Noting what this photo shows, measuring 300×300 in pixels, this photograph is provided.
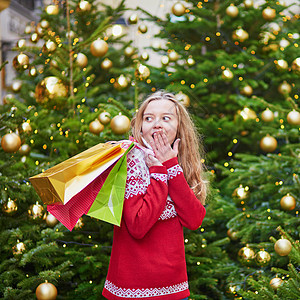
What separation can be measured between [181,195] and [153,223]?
174mm

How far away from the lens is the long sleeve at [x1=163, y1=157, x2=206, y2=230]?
1.68m

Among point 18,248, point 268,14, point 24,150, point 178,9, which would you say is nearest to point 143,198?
point 18,248

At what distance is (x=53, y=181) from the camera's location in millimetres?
1516

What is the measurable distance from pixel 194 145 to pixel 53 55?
193cm

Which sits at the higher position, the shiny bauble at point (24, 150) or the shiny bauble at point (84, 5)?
the shiny bauble at point (84, 5)

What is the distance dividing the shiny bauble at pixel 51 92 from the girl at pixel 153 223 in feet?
4.87

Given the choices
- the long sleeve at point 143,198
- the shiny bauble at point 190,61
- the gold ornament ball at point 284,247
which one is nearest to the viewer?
the long sleeve at point 143,198

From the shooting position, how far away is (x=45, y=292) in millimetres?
2402

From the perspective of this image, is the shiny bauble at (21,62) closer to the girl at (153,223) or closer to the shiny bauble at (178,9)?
the shiny bauble at (178,9)

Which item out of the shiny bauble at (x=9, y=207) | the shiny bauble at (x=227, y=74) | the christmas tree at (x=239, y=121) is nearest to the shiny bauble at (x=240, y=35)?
the christmas tree at (x=239, y=121)

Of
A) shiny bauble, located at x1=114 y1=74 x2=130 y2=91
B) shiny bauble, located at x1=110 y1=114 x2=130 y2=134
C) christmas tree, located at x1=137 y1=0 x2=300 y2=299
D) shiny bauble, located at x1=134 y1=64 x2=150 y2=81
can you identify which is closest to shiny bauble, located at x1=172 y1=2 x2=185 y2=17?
christmas tree, located at x1=137 y1=0 x2=300 y2=299

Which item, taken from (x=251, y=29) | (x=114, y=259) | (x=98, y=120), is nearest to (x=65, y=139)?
(x=98, y=120)

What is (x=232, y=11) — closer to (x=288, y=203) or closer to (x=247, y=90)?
(x=247, y=90)

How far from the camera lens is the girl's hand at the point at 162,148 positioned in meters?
1.71
